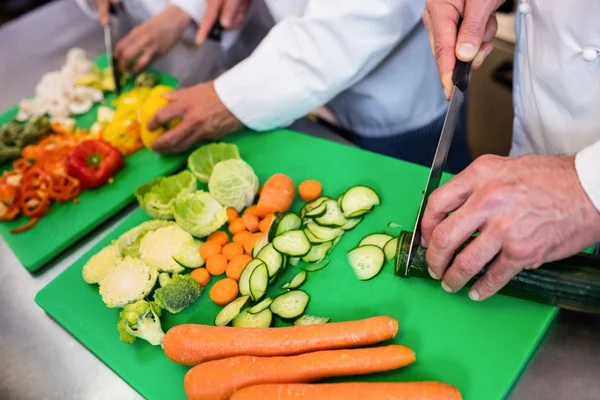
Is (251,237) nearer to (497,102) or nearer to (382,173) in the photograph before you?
(382,173)

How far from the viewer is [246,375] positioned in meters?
1.25

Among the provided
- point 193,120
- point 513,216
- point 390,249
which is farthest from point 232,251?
point 513,216

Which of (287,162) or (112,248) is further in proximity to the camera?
(287,162)

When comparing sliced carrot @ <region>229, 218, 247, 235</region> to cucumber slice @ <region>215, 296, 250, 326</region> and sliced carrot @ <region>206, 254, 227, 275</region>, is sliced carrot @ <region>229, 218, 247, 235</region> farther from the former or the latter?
cucumber slice @ <region>215, 296, 250, 326</region>

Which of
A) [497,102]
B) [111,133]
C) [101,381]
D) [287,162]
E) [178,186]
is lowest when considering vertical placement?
[497,102]

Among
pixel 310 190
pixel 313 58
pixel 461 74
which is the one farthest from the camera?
pixel 313 58

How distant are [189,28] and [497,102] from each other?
1.71 metres

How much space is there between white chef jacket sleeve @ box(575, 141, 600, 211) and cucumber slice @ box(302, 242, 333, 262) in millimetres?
741

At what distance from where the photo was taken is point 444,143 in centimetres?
129

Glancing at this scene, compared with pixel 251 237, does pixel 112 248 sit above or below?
above

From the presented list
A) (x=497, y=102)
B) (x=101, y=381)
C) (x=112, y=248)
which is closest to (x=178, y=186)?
(x=112, y=248)

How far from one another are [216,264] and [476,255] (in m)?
0.81

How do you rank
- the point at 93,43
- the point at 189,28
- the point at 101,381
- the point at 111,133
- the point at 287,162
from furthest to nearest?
the point at 93,43
the point at 189,28
the point at 111,133
the point at 287,162
the point at 101,381

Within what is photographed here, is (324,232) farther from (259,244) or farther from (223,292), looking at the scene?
(223,292)
